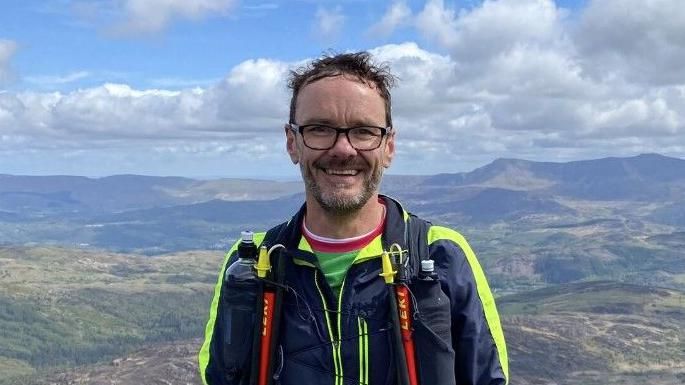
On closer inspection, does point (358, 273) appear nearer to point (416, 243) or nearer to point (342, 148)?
point (416, 243)

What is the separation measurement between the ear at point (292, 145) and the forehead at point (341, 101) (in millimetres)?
554

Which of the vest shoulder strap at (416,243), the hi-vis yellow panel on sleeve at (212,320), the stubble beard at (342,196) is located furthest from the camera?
the hi-vis yellow panel on sleeve at (212,320)

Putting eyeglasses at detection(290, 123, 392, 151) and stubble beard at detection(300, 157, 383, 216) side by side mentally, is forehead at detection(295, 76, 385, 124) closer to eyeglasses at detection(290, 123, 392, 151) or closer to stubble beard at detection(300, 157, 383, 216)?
eyeglasses at detection(290, 123, 392, 151)

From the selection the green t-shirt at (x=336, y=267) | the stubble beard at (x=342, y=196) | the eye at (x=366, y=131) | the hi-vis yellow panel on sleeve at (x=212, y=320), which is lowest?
the hi-vis yellow panel on sleeve at (x=212, y=320)

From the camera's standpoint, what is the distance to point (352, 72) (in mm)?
9742

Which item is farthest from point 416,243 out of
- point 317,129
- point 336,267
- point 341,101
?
point 341,101

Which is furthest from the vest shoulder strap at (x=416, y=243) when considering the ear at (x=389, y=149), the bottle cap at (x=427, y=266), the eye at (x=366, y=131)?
the eye at (x=366, y=131)

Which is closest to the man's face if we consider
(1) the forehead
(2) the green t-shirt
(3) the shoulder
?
(1) the forehead

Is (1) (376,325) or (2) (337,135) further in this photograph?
(2) (337,135)

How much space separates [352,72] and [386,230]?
2274mm

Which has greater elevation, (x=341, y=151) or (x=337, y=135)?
(x=337, y=135)

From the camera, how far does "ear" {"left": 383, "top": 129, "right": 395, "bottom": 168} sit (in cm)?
999

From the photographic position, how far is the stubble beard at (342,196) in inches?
376

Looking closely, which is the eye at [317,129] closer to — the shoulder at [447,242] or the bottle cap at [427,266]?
the shoulder at [447,242]
